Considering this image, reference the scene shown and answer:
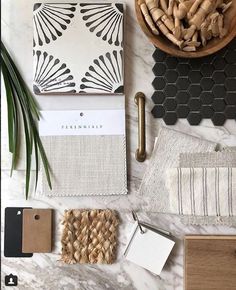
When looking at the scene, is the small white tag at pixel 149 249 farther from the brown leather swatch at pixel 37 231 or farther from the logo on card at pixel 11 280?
the logo on card at pixel 11 280

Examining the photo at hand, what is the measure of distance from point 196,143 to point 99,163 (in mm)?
298

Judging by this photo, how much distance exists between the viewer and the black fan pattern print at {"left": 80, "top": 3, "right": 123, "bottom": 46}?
3.82 ft

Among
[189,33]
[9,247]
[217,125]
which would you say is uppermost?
[189,33]

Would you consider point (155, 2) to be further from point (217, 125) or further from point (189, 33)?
point (217, 125)

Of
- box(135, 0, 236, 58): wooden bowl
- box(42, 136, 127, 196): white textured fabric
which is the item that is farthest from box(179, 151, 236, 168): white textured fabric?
box(135, 0, 236, 58): wooden bowl

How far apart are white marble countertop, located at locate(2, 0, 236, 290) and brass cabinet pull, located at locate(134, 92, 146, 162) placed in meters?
0.03

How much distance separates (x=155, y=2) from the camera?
1068mm

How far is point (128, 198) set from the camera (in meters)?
1.18

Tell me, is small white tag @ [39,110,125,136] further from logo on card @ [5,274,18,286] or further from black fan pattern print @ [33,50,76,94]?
logo on card @ [5,274,18,286]

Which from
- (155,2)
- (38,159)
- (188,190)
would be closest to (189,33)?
(155,2)

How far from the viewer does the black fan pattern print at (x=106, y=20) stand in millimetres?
1165

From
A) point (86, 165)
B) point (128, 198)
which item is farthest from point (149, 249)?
point (86, 165)

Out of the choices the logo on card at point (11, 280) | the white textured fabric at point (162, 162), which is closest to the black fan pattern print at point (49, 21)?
the white textured fabric at point (162, 162)

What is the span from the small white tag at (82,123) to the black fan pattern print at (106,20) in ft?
0.72
